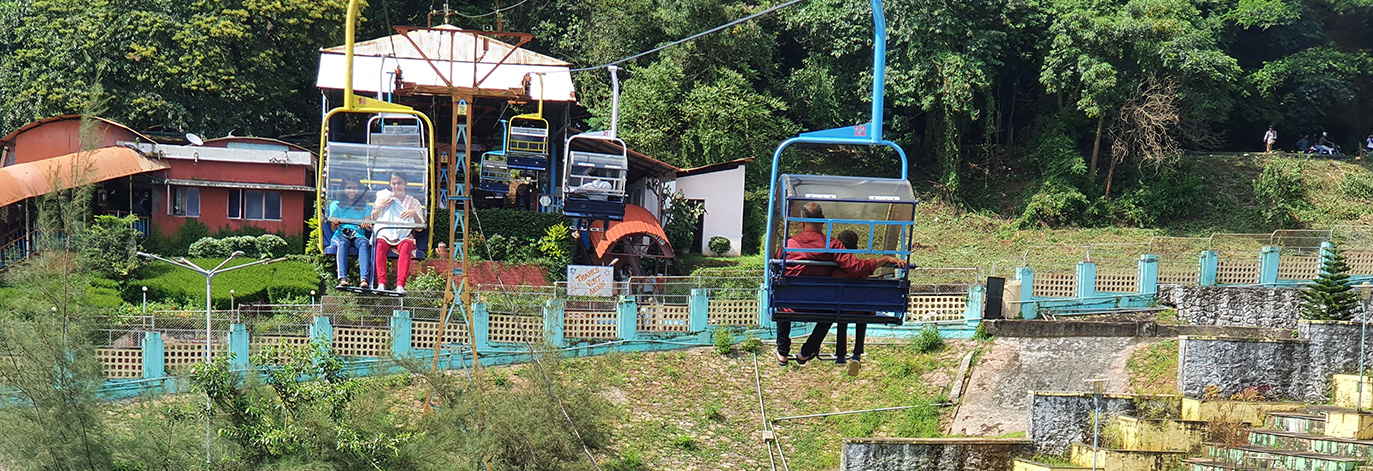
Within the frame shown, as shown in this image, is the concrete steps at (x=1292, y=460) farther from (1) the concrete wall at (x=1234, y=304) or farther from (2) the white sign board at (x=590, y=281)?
(2) the white sign board at (x=590, y=281)

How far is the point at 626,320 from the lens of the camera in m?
31.7

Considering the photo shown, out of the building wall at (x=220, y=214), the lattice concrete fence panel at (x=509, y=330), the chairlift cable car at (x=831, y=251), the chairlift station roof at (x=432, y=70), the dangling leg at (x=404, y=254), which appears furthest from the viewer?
the chairlift station roof at (x=432, y=70)

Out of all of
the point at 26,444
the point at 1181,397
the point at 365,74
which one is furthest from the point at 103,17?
the point at 1181,397

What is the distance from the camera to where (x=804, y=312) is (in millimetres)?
17500

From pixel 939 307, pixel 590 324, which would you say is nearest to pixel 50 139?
pixel 590 324

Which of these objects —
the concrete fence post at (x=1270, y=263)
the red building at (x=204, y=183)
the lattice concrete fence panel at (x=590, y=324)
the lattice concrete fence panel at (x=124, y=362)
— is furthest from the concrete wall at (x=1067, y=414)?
the red building at (x=204, y=183)

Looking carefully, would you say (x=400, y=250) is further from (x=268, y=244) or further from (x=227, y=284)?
(x=268, y=244)

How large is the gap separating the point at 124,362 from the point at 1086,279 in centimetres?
1950

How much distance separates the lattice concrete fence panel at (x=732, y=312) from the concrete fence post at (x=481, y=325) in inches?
180

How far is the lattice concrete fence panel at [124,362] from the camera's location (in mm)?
28891

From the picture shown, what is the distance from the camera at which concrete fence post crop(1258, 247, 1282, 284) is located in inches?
1318

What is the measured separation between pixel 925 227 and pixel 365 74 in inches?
629

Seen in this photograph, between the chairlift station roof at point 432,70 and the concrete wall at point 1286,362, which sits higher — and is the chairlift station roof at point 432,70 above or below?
above

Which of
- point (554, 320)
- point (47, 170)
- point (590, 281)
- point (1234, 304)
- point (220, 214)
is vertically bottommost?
point (554, 320)
